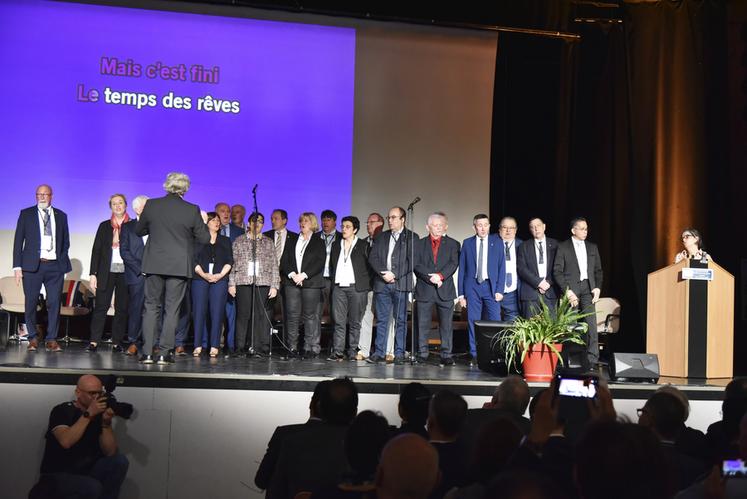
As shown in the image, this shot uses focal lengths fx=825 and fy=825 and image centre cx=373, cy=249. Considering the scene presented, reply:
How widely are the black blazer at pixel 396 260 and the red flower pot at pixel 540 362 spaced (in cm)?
174

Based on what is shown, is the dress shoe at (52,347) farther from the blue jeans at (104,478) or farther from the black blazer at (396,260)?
the blue jeans at (104,478)

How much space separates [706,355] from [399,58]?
4747 mm

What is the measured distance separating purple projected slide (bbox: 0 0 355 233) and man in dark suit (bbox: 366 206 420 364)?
1875 millimetres

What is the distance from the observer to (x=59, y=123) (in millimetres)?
8836

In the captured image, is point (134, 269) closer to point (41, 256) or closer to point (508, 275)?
point (41, 256)

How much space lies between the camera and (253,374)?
5.44m

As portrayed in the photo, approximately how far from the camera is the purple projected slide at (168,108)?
877cm

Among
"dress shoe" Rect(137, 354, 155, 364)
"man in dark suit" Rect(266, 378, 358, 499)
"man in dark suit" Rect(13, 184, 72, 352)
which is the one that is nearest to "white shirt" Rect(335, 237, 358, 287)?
"dress shoe" Rect(137, 354, 155, 364)

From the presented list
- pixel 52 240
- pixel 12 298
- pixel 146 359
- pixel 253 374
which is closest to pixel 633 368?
pixel 253 374

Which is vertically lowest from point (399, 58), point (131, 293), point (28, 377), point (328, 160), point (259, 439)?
point (259, 439)

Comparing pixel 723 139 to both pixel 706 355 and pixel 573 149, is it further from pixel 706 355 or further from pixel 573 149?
pixel 706 355

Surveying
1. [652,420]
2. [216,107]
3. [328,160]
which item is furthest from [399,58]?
[652,420]

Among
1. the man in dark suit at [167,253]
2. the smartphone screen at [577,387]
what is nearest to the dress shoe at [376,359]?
the man in dark suit at [167,253]

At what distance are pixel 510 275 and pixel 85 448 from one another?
464cm
